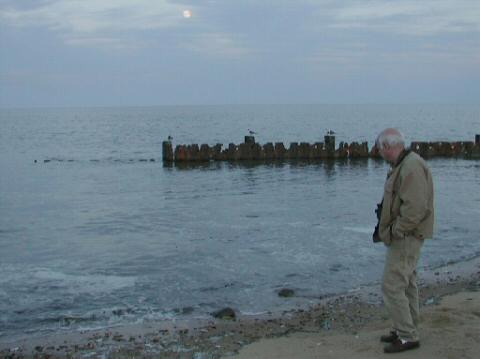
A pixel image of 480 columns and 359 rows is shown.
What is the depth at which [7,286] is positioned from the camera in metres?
11.1

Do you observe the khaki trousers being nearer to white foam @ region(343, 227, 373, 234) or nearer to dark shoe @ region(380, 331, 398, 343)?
dark shoe @ region(380, 331, 398, 343)

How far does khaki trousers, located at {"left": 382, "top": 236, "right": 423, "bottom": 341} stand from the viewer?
19.2 feet

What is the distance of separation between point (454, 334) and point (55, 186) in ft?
74.3

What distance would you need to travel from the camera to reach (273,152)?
117 ft

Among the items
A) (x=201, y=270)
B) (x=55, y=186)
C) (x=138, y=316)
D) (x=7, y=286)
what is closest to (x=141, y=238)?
(x=201, y=270)

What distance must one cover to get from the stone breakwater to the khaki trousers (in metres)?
29.0

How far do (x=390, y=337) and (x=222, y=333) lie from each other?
2.47m

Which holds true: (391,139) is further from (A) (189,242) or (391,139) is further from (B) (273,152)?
(B) (273,152)

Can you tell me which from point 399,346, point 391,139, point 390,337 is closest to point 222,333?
point 390,337

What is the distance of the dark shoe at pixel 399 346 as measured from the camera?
19.6 feet

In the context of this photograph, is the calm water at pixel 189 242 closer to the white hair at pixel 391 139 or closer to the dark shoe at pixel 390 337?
the dark shoe at pixel 390 337

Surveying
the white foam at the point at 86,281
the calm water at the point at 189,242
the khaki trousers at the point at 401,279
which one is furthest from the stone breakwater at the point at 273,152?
the khaki trousers at the point at 401,279

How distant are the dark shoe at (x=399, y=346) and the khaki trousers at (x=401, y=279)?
1.8 inches

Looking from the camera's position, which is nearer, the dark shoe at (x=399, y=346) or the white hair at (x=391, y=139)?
the white hair at (x=391, y=139)
